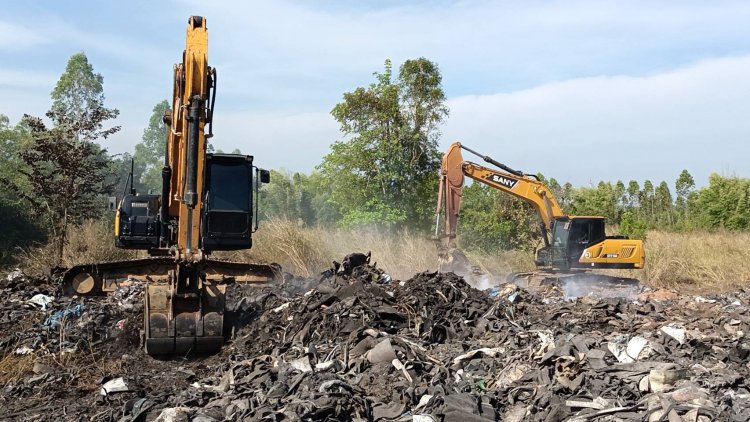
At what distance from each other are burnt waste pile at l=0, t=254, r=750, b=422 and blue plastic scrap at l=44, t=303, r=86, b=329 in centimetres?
5

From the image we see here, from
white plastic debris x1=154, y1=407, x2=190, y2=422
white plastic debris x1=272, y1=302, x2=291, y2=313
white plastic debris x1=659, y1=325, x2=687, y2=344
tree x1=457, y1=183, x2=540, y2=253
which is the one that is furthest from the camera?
tree x1=457, y1=183, x2=540, y2=253

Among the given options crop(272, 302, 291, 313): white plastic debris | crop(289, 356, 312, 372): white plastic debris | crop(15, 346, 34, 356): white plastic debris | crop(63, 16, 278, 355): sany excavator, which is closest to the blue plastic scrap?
crop(15, 346, 34, 356): white plastic debris

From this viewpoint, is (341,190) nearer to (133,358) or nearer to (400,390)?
(133,358)

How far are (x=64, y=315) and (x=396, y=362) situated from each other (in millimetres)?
5142

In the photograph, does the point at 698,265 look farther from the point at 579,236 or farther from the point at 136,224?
the point at 136,224

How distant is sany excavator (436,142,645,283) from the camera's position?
50.9 ft

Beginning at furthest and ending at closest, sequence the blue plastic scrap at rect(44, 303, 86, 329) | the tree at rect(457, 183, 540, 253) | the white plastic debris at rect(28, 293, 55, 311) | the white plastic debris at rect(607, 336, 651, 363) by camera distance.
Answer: the tree at rect(457, 183, 540, 253) → the white plastic debris at rect(28, 293, 55, 311) → the blue plastic scrap at rect(44, 303, 86, 329) → the white plastic debris at rect(607, 336, 651, 363)

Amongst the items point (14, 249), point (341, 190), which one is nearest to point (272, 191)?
point (341, 190)

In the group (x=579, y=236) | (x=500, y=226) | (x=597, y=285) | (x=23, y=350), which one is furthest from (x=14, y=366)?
(x=500, y=226)

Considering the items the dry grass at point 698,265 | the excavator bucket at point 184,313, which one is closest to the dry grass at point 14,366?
the excavator bucket at point 184,313

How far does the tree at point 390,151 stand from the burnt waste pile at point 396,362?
11.8m

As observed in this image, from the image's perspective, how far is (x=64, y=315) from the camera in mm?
9484

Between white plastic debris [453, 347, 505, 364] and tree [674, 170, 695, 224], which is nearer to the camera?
white plastic debris [453, 347, 505, 364]

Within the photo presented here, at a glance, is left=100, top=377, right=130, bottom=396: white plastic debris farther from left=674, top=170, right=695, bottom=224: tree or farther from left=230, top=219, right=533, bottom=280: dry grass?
left=674, top=170, right=695, bottom=224: tree
